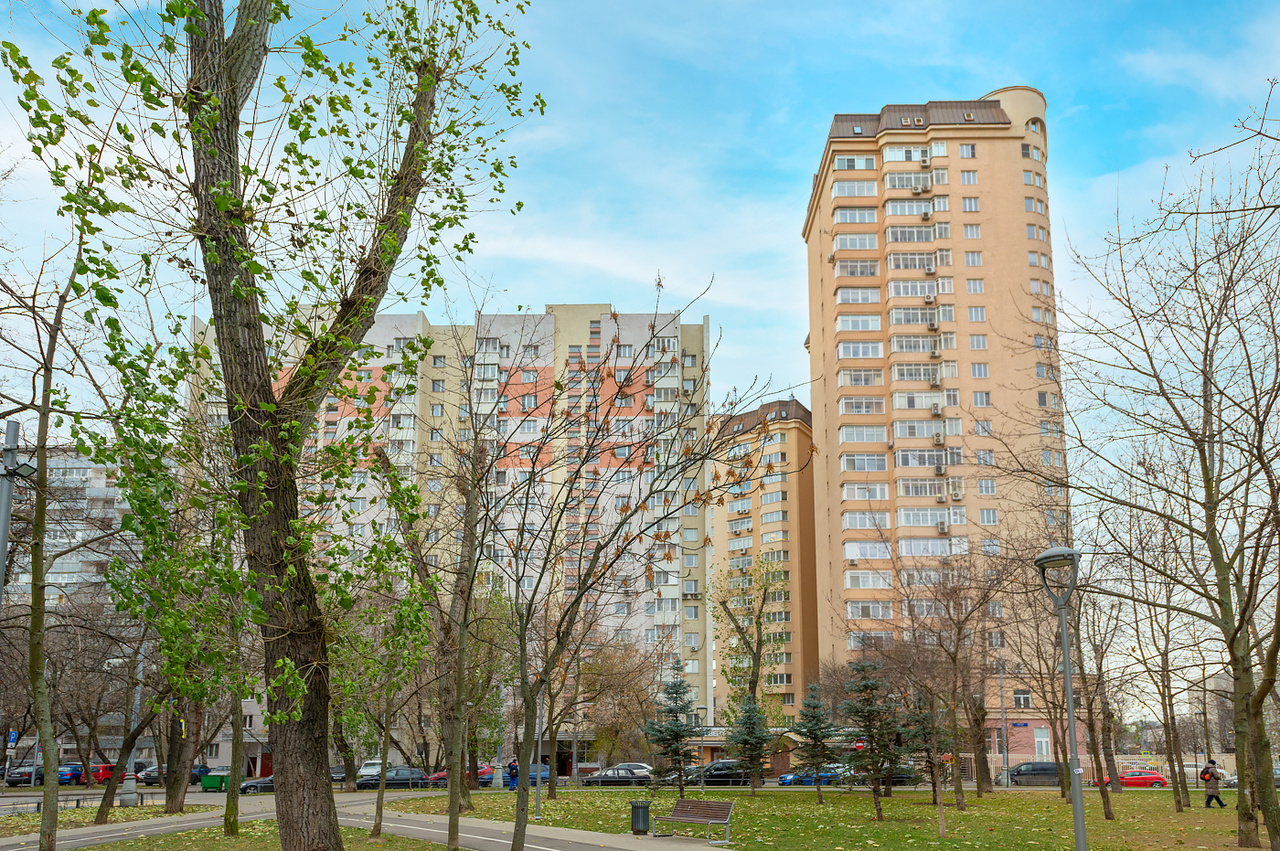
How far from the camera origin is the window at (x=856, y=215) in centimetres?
7025

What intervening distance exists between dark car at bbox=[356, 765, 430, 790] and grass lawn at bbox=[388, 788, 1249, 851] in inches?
469

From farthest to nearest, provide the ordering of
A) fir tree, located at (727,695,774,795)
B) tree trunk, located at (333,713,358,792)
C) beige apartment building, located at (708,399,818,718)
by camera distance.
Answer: beige apartment building, located at (708,399,818,718) → tree trunk, located at (333,713,358,792) → fir tree, located at (727,695,774,795)

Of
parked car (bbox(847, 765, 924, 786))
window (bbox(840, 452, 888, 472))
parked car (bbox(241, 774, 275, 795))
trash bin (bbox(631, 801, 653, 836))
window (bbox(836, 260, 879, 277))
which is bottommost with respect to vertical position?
parked car (bbox(241, 774, 275, 795))

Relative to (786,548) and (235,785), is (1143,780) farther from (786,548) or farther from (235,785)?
(235,785)

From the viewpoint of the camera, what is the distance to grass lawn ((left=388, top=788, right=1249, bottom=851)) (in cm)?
1808

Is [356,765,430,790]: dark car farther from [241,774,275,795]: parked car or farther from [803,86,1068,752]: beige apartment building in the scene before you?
[803,86,1068,752]: beige apartment building

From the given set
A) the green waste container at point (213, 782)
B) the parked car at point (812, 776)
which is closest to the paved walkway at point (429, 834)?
the parked car at point (812, 776)

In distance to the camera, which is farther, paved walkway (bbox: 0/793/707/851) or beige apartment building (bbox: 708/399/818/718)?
beige apartment building (bbox: 708/399/818/718)

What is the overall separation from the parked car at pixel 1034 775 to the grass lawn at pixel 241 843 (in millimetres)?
39670

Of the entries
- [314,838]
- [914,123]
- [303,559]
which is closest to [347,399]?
[303,559]

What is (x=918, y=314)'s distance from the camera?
67625 mm

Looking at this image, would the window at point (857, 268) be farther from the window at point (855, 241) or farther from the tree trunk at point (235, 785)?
the tree trunk at point (235, 785)

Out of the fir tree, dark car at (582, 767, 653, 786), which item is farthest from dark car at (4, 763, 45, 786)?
the fir tree

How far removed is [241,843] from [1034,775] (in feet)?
142
